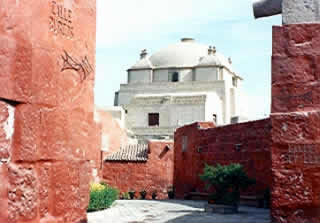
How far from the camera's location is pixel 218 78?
33781 millimetres

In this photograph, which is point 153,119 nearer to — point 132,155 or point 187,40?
point 187,40

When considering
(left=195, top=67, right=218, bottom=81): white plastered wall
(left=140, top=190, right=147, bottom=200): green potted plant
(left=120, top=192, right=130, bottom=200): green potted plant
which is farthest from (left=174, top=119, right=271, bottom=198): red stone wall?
(left=195, top=67, right=218, bottom=81): white plastered wall

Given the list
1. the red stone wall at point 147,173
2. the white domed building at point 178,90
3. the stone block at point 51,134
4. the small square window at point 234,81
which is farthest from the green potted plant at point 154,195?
the small square window at point 234,81

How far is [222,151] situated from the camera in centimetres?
1393

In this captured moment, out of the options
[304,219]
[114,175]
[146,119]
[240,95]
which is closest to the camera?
[304,219]

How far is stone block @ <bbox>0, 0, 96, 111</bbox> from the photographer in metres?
2.30

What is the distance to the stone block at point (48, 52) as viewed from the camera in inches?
90.7

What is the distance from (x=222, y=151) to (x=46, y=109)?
11674 mm

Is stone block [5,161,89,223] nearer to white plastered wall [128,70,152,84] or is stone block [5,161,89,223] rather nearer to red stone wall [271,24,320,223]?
red stone wall [271,24,320,223]

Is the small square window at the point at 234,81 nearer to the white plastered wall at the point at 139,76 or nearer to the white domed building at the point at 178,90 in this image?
the white domed building at the point at 178,90

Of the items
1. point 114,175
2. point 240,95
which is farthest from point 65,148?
point 240,95

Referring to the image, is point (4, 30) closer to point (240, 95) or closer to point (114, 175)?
point (114, 175)

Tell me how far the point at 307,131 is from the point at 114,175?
58.8ft

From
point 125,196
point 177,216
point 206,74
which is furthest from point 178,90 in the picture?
point 177,216
